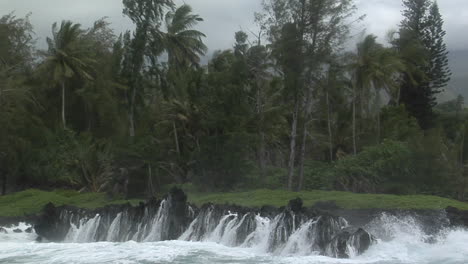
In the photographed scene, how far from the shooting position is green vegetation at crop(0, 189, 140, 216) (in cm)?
2052

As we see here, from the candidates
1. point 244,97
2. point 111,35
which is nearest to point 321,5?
point 244,97

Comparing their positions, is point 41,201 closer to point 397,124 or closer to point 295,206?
point 295,206

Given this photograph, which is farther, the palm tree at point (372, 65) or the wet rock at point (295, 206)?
the palm tree at point (372, 65)

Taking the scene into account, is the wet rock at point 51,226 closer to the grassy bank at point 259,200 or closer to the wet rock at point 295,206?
the grassy bank at point 259,200

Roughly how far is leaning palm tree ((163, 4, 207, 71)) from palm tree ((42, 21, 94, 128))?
4.70 meters

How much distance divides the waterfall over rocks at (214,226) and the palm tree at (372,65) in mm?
16481

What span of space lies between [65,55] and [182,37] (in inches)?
268

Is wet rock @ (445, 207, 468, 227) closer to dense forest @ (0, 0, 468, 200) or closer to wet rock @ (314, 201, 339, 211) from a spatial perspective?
wet rock @ (314, 201, 339, 211)

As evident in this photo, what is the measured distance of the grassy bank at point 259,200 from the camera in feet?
50.0

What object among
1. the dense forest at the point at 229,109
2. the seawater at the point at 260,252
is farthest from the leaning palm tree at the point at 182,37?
the seawater at the point at 260,252

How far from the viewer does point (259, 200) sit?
17828mm

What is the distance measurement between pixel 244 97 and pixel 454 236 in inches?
532

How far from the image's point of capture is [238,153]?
22.1 m

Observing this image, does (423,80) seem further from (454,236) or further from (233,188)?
(454,236)
